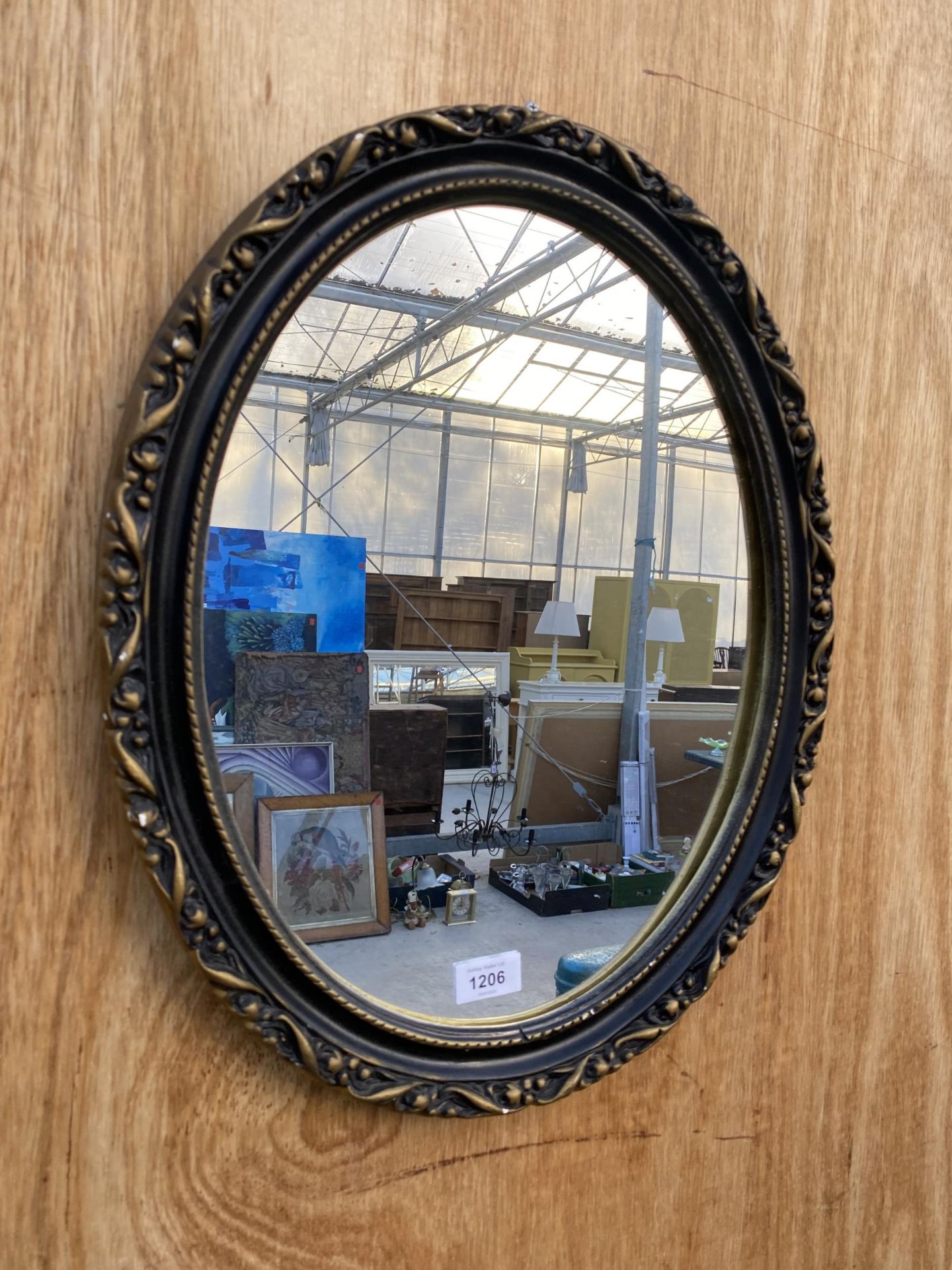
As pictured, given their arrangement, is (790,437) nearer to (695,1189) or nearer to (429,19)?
(429,19)

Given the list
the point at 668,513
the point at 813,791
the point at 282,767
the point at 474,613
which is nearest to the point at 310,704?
the point at 282,767

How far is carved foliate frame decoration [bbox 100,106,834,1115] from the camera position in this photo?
2.19 ft

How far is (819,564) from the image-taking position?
38.4 inches

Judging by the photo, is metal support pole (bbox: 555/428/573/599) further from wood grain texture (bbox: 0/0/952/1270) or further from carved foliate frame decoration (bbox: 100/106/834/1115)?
wood grain texture (bbox: 0/0/952/1270)

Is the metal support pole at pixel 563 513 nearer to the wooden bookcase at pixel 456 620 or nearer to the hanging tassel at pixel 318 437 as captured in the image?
the wooden bookcase at pixel 456 620

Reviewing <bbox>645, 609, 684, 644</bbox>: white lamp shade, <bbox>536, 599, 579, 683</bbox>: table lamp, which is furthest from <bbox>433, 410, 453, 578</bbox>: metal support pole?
<bbox>645, 609, 684, 644</bbox>: white lamp shade

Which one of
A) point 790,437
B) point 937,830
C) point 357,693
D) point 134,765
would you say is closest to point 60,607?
point 134,765

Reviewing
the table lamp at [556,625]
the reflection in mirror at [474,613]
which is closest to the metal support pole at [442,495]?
the reflection in mirror at [474,613]

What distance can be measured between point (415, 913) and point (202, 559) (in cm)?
33

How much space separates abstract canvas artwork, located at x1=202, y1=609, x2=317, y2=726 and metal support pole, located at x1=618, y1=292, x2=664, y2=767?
1.01ft

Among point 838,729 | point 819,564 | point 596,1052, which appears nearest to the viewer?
point 596,1052

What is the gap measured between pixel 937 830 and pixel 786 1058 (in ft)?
1.11

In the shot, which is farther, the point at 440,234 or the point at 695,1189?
the point at 695,1189

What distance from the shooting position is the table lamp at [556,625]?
837 millimetres
